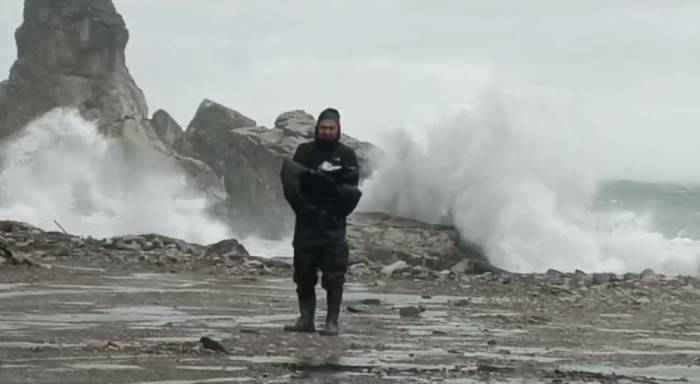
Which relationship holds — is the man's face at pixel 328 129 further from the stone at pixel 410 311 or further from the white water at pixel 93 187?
the white water at pixel 93 187

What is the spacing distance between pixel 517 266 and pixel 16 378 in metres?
23.1

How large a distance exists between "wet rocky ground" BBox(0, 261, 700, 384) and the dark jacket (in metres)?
0.86

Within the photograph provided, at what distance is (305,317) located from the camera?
1027cm

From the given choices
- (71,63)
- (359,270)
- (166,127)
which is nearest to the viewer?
(359,270)

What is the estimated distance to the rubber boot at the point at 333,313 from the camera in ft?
33.0

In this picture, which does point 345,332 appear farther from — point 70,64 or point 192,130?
point 70,64

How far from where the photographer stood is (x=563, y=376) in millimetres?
7785

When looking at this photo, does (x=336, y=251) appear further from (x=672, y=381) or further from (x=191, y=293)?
(x=191, y=293)

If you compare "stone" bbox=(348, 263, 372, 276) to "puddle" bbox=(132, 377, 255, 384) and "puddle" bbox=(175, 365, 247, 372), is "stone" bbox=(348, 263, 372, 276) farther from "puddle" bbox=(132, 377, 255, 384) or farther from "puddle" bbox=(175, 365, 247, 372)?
"puddle" bbox=(132, 377, 255, 384)

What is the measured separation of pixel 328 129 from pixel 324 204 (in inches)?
24.5

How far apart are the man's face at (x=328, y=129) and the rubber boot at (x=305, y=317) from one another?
1.37 m

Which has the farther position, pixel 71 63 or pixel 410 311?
pixel 71 63

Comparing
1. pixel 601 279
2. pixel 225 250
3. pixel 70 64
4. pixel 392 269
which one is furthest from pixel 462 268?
pixel 70 64

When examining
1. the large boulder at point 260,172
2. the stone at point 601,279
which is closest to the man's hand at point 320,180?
the stone at point 601,279
